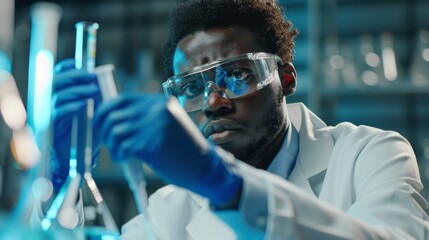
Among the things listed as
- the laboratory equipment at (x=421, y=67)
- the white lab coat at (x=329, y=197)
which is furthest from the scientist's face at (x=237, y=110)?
the laboratory equipment at (x=421, y=67)

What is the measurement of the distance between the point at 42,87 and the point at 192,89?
0.66 m

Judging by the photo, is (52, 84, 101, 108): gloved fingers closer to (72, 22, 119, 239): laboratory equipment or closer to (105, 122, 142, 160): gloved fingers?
(72, 22, 119, 239): laboratory equipment

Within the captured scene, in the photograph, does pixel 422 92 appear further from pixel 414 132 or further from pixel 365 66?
pixel 414 132

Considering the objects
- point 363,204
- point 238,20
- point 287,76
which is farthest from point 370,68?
point 363,204

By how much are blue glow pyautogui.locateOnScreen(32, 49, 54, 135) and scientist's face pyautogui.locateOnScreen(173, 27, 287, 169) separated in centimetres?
58

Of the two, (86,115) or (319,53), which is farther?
(319,53)

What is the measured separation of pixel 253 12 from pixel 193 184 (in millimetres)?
986

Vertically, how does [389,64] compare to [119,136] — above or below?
below

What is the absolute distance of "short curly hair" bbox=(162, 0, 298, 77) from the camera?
1771 mm

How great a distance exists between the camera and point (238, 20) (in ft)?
5.83

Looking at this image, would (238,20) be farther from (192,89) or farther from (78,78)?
(78,78)

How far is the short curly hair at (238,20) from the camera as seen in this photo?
177cm

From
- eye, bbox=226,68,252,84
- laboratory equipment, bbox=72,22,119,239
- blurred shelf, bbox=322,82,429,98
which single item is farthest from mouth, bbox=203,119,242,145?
blurred shelf, bbox=322,82,429,98

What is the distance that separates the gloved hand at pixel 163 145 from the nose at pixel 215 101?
0.63 m
